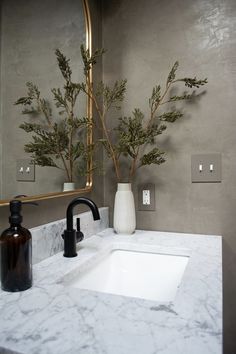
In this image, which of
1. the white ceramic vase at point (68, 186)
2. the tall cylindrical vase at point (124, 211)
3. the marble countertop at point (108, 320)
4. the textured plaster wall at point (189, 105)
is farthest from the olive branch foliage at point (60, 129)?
the marble countertop at point (108, 320)

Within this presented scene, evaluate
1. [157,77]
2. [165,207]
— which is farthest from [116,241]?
[157,77]

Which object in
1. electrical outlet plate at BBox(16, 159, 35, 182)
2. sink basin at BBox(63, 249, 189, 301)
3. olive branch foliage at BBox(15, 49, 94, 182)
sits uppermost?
olive branch foliage at BBox(15, 49, 94, 182)

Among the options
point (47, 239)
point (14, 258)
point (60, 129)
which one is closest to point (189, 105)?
point (60, 129)

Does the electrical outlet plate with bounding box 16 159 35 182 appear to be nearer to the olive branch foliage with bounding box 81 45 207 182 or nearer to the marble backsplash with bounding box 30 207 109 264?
the marble backsplash with bounding box 30 207 109 264

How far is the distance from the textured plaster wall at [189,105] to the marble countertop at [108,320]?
1.67 feet

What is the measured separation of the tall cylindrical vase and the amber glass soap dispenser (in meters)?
0.60

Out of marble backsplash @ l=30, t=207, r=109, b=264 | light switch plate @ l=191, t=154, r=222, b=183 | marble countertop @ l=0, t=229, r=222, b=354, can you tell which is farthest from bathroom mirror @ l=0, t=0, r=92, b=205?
light switch plate @ l=191, t=154, r=222, b=183

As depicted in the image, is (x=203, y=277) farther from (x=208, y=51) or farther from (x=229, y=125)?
A: (x=208, y=51)

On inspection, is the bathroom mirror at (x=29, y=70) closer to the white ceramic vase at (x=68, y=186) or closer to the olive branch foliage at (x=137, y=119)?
the white ceramic vase at (x=68, y=186)

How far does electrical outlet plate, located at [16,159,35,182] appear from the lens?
0.81 metres

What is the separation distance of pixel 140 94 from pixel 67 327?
110 cm

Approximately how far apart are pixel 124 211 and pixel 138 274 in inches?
11.2

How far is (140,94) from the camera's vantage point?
1.32 meters

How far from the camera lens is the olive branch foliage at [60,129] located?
2.90ft
